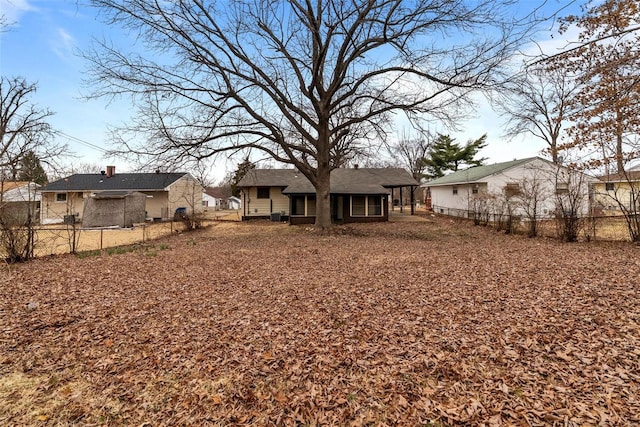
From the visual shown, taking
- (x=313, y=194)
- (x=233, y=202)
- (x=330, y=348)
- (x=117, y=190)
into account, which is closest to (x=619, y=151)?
(x=330, y=348)

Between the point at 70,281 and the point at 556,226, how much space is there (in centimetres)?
1460

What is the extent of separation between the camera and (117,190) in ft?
89.2

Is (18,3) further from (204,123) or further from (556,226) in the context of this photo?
(556,226)

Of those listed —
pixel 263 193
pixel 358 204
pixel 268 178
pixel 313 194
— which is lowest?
pixel 358 204

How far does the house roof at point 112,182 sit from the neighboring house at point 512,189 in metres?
23.7

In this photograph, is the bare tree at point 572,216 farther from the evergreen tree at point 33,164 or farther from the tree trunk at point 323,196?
the evergreen tree at point 33,164

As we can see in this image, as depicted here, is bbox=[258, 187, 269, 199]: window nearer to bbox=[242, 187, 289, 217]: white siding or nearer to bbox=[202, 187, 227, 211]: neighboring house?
bbox=[242, 187, 289, 217]: white siding

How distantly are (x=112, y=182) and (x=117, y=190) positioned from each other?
223cm

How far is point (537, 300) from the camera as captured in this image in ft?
15.1

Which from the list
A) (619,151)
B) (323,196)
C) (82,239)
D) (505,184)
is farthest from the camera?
(505,184)

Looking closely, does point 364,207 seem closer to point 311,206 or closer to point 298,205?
point 311,206

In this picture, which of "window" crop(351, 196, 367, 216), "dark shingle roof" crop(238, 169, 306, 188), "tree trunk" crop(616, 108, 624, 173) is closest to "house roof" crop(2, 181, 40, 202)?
"dark shingle roof" crop(238, 169, 306, 188)

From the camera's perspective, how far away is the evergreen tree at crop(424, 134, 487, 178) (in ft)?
126

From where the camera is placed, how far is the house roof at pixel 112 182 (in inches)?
1059
